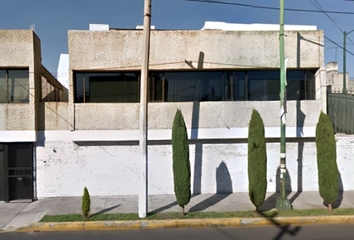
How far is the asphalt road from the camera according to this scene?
5.57 m

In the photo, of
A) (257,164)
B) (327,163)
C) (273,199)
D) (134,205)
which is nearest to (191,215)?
(134,205)

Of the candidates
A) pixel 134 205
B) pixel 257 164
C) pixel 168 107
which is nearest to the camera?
pixel 257 164

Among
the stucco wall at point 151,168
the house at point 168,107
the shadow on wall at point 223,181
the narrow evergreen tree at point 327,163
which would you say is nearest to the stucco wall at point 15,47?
the house at point 168,107

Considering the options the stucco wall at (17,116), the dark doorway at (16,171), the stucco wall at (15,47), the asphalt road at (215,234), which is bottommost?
the asphalt road at (215,234)

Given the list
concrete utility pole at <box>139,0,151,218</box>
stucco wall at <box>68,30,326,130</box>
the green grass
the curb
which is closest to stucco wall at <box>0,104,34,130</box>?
stucco wall at <box>68,30,326,130</box>

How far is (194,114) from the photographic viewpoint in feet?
27.8

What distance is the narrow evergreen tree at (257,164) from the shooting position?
662cm

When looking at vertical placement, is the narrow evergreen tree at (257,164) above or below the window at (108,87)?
below

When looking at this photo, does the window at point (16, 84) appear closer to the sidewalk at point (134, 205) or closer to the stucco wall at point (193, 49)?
the stucco wall at point (193, 49)

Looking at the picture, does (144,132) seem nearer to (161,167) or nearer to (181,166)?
(181,166)

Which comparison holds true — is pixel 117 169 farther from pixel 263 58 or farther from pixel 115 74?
pixel 263 58

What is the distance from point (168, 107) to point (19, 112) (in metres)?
4.97

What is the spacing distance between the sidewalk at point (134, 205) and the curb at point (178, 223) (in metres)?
0.71

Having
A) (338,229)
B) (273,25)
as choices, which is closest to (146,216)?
(338,229)
